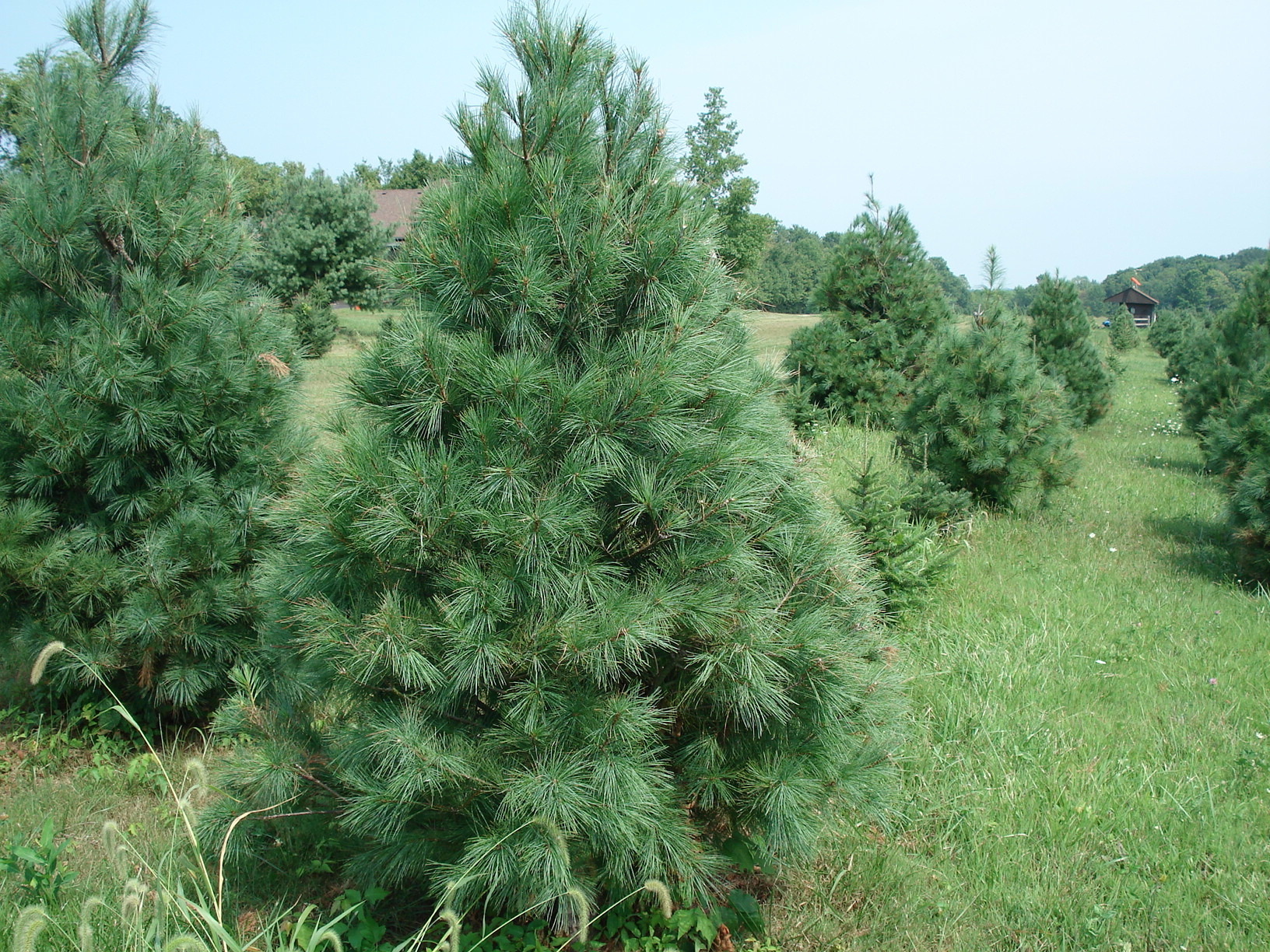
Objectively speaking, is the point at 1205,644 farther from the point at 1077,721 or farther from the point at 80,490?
the point at 80,490

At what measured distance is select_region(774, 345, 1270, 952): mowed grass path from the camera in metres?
3.30

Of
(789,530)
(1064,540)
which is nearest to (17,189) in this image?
(789,530)

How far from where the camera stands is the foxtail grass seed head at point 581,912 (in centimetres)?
201

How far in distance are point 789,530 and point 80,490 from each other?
4432mm

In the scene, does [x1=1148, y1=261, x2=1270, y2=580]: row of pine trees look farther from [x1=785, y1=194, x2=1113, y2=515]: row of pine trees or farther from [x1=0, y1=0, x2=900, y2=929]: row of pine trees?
[x1=0, y1=0, x2=900, y2=929]: row of pine trees

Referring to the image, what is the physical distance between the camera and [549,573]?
276 centimetres

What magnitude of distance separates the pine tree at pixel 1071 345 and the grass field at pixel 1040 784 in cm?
946

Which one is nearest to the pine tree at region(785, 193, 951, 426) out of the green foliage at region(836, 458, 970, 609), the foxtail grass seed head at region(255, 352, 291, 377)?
the green foliage at region(836, 458, 970, 609)

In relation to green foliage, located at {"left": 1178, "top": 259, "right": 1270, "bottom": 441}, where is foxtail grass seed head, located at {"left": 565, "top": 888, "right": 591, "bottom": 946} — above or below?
below

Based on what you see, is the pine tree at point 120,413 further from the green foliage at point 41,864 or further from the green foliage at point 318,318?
the green foliage at point 318,318

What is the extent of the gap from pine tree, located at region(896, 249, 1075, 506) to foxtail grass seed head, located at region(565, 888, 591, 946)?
6.41 meters

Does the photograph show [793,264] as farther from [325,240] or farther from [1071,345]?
[1071,345]

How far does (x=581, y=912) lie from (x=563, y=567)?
3.40ft

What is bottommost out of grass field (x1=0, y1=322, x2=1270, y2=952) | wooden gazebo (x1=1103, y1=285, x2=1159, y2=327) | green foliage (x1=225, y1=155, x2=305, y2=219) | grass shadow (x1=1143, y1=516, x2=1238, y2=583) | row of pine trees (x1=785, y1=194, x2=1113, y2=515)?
grass field (x1=0, y1=322, x2=1270, y2=952)
